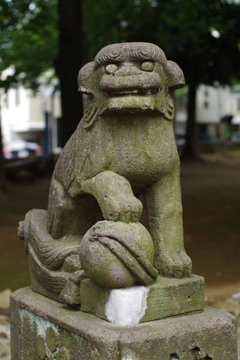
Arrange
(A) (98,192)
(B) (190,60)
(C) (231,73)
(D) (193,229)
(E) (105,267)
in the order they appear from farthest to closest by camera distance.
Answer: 1. (C) (231,73)
2. (B) (190,60)
3. (D) (193,229)
4. (A) (98,192)
5. (E) (105,267)

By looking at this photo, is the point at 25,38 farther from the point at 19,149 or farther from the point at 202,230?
the point at 19,149

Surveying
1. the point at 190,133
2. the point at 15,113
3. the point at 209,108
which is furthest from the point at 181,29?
the point at 209,108

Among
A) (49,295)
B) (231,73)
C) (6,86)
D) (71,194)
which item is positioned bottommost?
(49,295)

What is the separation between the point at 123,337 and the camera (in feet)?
8.41

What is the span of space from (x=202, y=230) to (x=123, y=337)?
6.01 m

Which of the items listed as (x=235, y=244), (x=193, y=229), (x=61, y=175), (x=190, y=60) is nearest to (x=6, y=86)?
(x=193, y=229)

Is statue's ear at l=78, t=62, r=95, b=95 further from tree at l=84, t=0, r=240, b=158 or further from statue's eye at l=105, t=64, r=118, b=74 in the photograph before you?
tree at l=84, t=0, r=240, b=158

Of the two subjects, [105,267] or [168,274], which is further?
[168,274]

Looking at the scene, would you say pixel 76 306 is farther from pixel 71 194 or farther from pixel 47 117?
pixel 47 117

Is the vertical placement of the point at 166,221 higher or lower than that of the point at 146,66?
lower

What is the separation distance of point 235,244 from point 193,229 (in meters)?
1.00

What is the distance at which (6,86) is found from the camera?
29.4 feet

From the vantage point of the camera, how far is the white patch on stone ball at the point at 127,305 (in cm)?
264

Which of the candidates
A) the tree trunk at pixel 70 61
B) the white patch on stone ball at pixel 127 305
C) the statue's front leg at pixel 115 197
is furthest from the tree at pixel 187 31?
the white patch on stone ball at pixel 127 305
